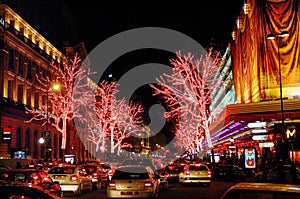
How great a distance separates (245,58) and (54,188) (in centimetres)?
3662

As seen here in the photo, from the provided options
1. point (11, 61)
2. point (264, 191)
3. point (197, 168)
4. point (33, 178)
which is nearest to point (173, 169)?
point (197, 168)

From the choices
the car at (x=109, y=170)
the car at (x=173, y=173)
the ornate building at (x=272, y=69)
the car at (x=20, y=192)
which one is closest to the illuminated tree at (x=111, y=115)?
the car at (x=109, y=170)

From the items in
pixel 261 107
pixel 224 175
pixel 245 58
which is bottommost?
pixel 224 175

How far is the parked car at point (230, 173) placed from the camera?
1465 inches

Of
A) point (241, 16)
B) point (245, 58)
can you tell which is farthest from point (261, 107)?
point (241, 16)

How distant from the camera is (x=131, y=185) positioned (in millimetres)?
18672

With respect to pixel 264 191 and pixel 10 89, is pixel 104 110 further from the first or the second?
pixel 264 191

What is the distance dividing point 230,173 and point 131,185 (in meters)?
20.5

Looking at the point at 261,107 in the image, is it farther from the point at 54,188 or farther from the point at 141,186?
the point at 54,188

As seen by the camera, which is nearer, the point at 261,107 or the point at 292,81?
the point at 261,107

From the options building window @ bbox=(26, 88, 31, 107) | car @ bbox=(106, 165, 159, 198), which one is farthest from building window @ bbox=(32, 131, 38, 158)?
car @ bbox=(106, 165, 159, 198)

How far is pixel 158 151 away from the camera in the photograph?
194 metres

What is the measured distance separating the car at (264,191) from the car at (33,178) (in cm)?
1139

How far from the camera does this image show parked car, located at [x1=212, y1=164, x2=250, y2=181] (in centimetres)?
3722
